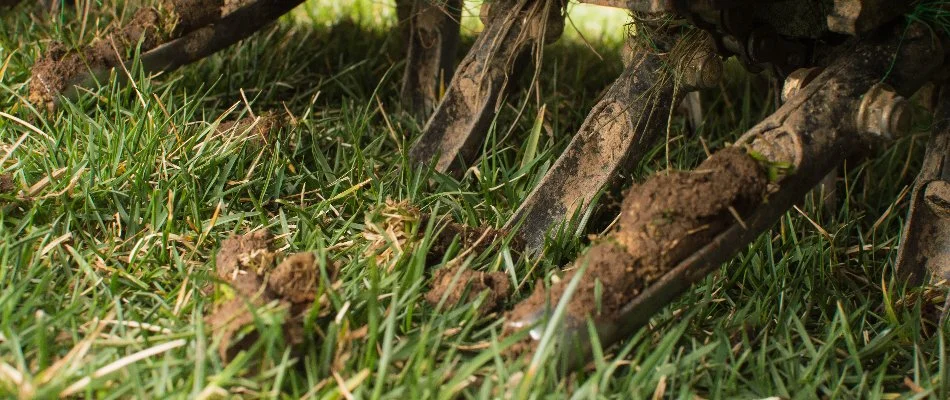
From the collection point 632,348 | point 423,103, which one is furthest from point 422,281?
point 423,103

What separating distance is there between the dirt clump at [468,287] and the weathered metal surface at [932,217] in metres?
0.85

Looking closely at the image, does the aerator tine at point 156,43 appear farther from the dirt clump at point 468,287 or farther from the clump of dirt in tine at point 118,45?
the dirt clump at point 468,287

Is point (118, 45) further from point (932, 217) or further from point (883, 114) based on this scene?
point (932, 217)

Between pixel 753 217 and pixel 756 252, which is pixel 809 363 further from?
pixel 756 252

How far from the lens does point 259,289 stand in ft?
5.15

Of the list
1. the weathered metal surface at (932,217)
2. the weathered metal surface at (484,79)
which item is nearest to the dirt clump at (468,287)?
the weathered metal surface at (484,79)

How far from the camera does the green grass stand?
148cm

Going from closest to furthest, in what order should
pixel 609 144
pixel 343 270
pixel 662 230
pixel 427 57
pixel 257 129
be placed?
pixel 662 230
pixel 343 270
pixel 609 144
pixel 257 129
pixel 427 57

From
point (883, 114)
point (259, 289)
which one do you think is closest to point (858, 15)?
point (883, 114)

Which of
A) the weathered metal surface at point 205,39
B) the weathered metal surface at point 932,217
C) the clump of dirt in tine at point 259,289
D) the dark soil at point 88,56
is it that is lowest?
the weathered metal surface at point 932,217

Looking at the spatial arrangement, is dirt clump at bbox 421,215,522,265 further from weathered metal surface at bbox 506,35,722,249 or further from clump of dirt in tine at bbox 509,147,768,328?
clump of dirt in tine at bbox 509,147,768,328

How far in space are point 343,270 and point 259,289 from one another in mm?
284

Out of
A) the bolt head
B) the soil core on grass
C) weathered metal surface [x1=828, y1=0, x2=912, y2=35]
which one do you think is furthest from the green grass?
weathered metal surface [x1=828, y1=0, x2=912, y2=35]

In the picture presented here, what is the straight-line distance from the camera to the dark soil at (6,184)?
194 cm
